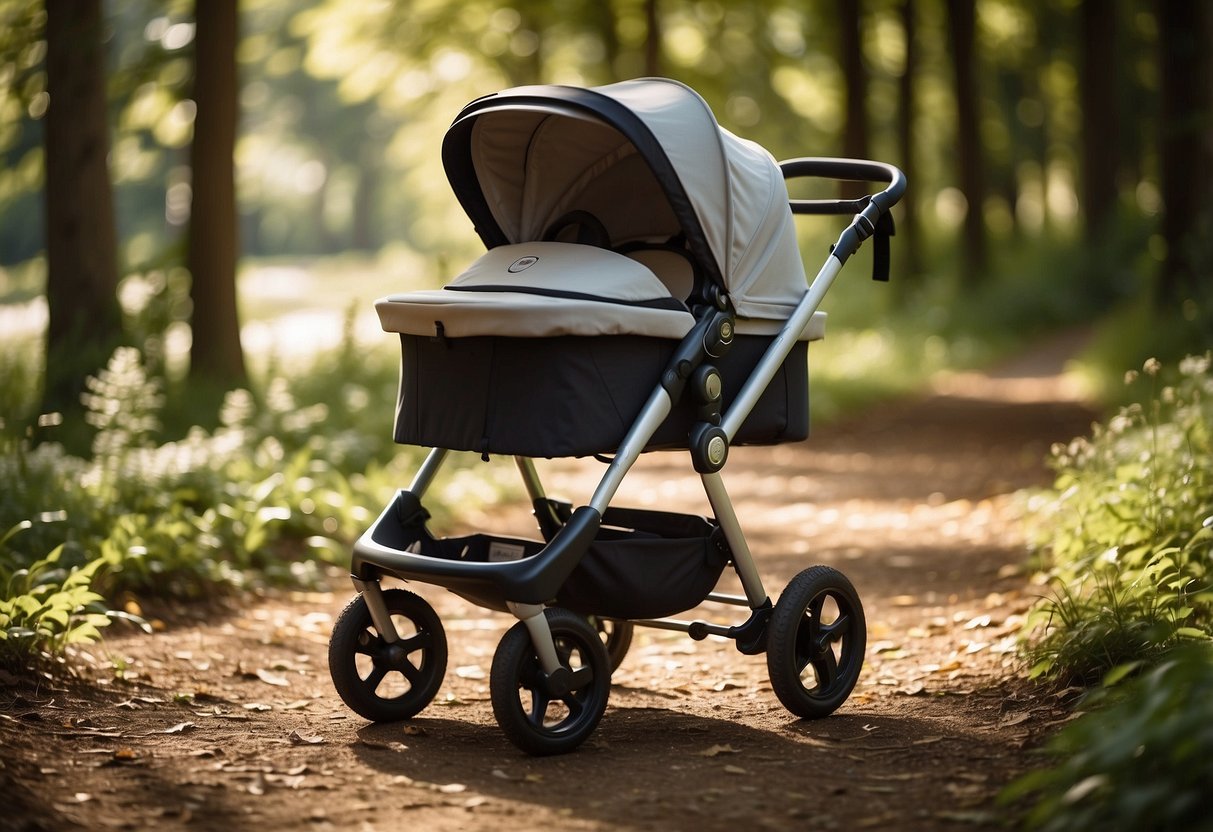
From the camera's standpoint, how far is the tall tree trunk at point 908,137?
21484 millimetres

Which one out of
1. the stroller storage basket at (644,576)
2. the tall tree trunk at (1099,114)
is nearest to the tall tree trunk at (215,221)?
the stroller storage basket at (644,576)

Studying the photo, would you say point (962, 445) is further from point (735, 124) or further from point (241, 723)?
point (735, 124)

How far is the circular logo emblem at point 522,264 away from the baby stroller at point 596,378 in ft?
0.06

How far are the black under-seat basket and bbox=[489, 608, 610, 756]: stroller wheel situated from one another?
4.6 inches

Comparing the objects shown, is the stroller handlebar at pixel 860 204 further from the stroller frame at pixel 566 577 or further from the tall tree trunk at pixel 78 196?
the tall tree trunk at pixel 78 196

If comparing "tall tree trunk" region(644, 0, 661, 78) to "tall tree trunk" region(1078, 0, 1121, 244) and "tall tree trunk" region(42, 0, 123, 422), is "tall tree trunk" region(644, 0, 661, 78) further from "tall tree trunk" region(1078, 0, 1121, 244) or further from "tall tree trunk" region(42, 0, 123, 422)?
"tall tree trunk" region(1078, 0, 1121, 244)

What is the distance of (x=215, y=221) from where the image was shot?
402 inches

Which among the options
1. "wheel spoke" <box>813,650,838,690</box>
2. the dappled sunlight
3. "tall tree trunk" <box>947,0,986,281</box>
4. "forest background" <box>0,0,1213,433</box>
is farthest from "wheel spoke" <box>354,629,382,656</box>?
"tall tree trunk" <box>947,0,986,281</box>

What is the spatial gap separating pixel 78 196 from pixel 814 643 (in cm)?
676

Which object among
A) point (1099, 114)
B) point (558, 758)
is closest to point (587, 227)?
point (558, 758)

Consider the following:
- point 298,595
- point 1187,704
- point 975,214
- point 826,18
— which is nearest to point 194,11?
point 298,595

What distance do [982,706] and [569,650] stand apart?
146cm

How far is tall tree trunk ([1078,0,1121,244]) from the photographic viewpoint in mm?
21688

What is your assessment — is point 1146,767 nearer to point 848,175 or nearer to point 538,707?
point 538,707
